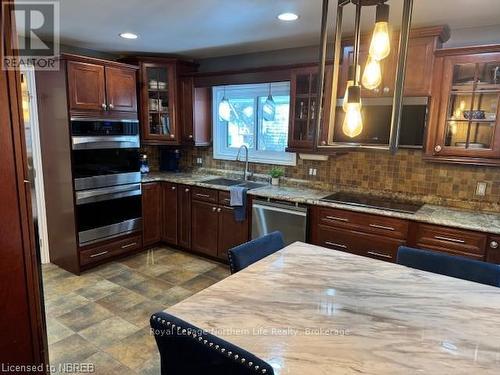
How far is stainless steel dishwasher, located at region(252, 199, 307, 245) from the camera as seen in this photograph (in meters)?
3.19

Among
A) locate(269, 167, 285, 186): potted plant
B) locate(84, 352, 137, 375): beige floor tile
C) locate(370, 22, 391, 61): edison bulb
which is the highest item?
locate(370, 22, 391, 61): edison bulb

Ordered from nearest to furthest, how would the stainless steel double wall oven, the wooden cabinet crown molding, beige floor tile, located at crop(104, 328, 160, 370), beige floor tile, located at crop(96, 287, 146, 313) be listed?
beige floor tile, located at crop(104, 328, 160, 370) < the wooden cabinet crown molding < beige floor tile, located at crop(96, 287, 146, 313) < the stainless steel double wall oven

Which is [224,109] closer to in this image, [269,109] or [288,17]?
[269,109]

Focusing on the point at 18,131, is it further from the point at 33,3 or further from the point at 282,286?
the point at 33,3

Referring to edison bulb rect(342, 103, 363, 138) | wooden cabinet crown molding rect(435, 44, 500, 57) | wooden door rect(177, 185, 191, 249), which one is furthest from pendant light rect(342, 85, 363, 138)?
wooden door rect(177, 185, 191, 249)

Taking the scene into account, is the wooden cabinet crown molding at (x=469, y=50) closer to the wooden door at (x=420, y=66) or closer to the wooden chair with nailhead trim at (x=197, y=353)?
the wooden door at (x=420, y=66)

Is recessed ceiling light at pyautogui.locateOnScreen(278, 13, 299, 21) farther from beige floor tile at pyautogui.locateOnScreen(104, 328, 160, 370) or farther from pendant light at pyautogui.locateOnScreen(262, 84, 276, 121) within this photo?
beige floor tile at pyautogui.locateOnScreen(104, 328, 160, 370)

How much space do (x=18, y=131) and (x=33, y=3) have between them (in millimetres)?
1612

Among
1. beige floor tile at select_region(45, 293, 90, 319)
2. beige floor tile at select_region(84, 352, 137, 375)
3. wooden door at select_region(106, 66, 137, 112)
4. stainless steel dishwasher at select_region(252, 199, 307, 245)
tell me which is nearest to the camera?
beige floor tile at select_region(84, 352, 137, 375)

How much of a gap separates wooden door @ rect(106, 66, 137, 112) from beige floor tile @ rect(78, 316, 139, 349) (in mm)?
2127

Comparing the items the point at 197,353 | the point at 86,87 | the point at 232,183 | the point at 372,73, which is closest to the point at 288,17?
the point at 372,73

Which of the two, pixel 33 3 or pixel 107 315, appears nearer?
pixel 33 3

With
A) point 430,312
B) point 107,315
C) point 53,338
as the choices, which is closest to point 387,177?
point 430,312

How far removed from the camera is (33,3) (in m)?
2.32
